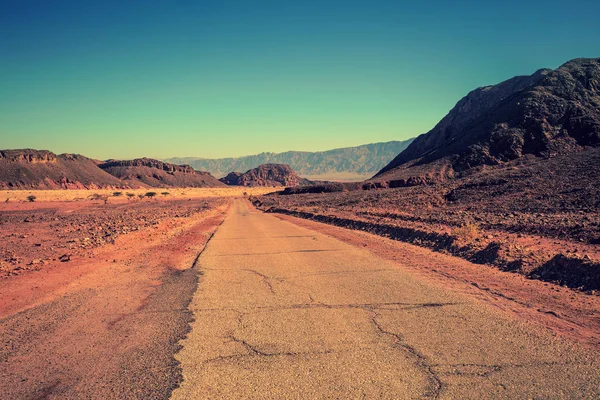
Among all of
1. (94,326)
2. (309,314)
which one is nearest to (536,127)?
(309,314)

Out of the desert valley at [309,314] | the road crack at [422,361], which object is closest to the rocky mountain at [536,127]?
the desert valley at [309,314]

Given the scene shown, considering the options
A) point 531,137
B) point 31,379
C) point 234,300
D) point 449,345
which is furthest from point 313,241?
point 531,137

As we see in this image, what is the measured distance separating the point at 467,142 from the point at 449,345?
61102 millimetres

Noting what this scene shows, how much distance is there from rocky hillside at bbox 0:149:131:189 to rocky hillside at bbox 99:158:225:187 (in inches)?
615

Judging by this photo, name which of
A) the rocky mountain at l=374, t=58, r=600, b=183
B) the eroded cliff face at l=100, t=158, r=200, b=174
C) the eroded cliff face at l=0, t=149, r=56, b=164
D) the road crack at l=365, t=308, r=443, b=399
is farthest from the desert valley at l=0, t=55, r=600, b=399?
the eroded cliff face at l=100, t=158, r=200, b=174

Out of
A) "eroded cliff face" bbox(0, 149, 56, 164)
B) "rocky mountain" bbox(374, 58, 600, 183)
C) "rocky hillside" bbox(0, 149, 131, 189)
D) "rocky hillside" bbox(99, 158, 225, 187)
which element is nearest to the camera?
"rocky mountain" bbox(374, 58, 600, 183)

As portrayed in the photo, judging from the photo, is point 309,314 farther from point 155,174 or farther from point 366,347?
point 155,174

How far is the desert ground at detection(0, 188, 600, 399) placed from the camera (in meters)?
4.37

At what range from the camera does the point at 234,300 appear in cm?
782

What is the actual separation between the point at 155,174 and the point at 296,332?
168m

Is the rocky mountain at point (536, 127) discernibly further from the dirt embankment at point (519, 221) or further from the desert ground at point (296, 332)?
the desert ground at point (296, 332)

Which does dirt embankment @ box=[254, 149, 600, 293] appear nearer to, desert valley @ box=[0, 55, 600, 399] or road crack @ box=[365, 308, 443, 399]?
desert valley @ box=[0, 55, 600, 399]

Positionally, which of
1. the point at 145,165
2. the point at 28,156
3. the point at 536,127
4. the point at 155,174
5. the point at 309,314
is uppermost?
the point at 28,156

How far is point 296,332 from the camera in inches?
234
